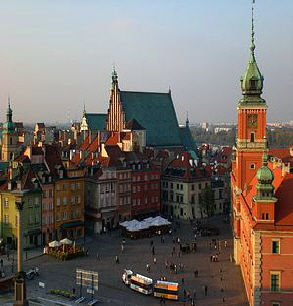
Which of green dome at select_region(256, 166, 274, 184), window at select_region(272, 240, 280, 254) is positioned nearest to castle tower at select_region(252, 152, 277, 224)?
green dome at select_region(256, 166, 274, 184)

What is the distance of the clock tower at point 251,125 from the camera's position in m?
62.9

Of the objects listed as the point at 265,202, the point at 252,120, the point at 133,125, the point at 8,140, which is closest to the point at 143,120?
the point at 133,125

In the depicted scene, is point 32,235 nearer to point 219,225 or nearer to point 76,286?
point 76,286

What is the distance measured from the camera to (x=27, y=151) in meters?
72.2

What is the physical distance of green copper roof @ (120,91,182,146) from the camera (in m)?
114

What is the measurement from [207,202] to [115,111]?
3531 cm

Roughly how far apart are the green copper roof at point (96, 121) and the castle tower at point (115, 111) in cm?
1109

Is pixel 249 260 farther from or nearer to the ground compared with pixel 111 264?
farther from the ground

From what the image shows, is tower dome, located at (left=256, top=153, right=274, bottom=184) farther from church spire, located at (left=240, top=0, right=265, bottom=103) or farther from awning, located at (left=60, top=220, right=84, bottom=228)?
awning, located at (left=60, top=220, right=84, bottom=228)

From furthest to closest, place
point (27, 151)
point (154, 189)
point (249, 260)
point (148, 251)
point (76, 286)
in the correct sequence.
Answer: point (154, 189) < point (27, 151) < point (148, 251) < point (76, 286) < point (249, 260)

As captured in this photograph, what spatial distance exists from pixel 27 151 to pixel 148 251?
70.6 ft

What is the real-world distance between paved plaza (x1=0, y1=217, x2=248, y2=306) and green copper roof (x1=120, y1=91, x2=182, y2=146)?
41491mm

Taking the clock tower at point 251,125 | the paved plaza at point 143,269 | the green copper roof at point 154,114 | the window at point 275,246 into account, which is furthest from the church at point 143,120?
the window at point 275,246

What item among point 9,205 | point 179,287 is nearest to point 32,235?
point 9,205
